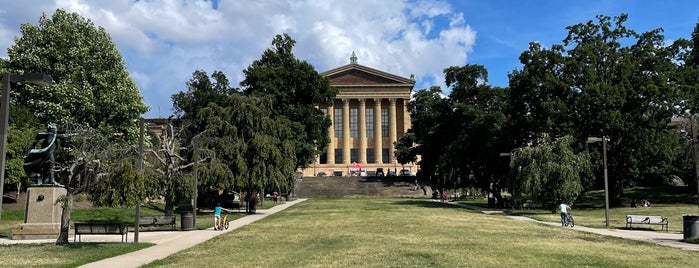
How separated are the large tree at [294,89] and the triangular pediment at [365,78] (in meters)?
52.2

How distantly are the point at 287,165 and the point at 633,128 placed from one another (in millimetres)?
26705

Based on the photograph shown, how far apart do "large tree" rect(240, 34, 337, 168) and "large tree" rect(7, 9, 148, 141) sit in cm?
1348

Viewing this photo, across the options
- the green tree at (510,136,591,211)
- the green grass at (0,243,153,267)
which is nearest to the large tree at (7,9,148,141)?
the green grass at (0,243,153,267)

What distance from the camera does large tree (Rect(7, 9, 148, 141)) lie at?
39.0m

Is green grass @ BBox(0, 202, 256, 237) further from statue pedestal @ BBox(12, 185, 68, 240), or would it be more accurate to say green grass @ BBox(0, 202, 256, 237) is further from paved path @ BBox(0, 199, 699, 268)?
statue pedestal @ BBox(12, 185, 68, 240)

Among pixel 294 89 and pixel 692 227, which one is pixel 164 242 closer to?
pixel 692 227

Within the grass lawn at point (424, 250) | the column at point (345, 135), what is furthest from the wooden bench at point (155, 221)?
the column at point (345, 135)

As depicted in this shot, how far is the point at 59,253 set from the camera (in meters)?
15.9

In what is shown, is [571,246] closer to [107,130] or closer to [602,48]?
[107,130]

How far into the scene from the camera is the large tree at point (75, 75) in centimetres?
3903

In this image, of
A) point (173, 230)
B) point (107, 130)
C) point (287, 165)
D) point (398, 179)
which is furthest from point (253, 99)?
point (398, 179)

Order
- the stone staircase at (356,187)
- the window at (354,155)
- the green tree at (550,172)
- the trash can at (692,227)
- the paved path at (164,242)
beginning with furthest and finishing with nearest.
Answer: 1. the window at (354,155)
2. the stone staircase at (356,187)
3. the green tree at (550,172)
4. the trash can at (692,227)
5. the paved path at (164,242)

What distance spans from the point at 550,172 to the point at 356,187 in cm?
4895

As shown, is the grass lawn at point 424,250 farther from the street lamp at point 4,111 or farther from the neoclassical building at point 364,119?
the neoclassical building at point 364,119
